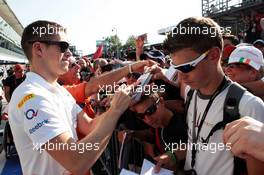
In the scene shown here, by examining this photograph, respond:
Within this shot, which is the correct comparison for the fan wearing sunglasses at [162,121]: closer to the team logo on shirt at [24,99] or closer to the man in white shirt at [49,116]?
the man in white shirt at [49,116]

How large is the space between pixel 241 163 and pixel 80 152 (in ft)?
3.15

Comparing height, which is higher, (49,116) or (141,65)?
(141,65)

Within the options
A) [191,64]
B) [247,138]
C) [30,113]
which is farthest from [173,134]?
[247,138]

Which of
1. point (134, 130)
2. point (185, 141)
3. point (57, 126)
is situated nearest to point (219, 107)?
point (185, 141)

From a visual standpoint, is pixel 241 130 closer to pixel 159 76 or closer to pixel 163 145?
pixel 163 145

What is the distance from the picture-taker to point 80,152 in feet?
6.75

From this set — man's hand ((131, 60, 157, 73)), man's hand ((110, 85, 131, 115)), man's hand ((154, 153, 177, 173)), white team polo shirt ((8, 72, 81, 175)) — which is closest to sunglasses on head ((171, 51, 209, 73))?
man's hand ((110, 85, 131, 115))

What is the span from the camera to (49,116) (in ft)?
6.85

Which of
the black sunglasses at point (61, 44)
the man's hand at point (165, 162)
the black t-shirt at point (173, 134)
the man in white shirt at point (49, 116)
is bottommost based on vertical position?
the man's hand at point (165, 162)

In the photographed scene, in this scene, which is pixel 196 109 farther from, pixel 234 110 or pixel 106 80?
pixel 106 80

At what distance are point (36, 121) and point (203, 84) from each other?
1.07 metres

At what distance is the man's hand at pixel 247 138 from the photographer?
991 mm

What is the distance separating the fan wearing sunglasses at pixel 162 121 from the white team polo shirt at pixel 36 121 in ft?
2.24

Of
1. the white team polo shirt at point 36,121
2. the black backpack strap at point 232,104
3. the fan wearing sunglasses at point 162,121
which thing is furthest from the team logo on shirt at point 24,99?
the black backpack strap at point 232,104
